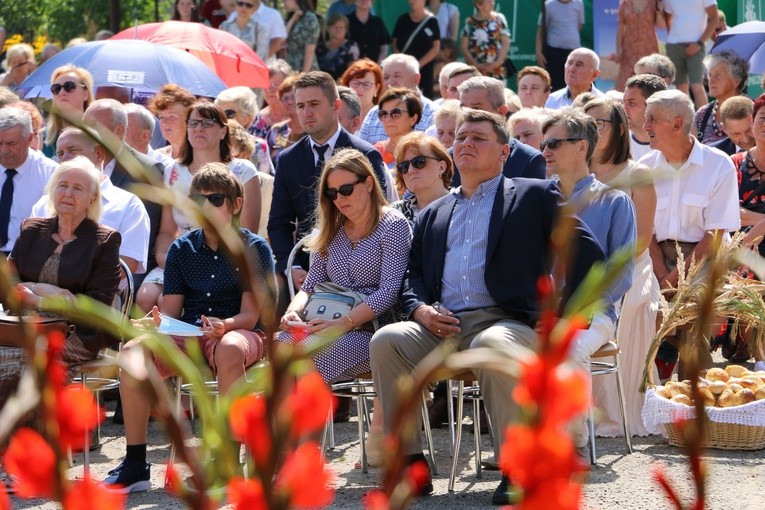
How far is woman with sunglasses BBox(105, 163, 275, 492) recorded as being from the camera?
5.96 meters

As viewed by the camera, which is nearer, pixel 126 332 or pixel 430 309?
pixel 126 332

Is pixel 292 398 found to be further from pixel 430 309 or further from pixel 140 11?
pixel 140 11

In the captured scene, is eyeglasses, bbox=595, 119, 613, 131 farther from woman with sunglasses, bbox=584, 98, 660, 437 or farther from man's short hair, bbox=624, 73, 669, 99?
man's short hair, bbox=624, 73, 669, 99

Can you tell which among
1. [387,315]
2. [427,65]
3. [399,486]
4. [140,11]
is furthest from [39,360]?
[140,11]

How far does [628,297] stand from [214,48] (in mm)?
6803

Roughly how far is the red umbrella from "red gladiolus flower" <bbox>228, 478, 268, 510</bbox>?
11898 millimetres

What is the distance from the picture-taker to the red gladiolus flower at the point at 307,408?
781mm

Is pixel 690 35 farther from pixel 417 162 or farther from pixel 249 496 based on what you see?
pixel 249 496

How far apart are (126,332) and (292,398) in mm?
126

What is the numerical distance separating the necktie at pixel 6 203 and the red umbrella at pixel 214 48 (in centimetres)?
475

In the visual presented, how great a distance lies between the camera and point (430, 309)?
582cm

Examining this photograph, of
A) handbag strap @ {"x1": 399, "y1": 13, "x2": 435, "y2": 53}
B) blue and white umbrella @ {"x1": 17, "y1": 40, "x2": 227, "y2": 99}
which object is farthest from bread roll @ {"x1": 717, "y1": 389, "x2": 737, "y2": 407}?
handbag strap @ {"x1": 399, "y1": 13, "x2": 435, "y2": 53}

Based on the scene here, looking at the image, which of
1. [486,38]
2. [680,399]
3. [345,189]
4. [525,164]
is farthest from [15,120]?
[486,38]

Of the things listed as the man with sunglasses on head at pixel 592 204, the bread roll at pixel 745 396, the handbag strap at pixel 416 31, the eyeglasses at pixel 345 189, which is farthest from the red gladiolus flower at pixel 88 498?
the handbag strap at pixel 416 31
